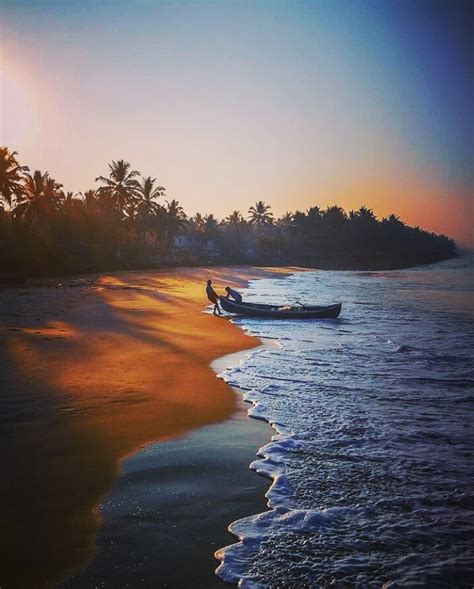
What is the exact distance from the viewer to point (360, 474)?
15.4ft

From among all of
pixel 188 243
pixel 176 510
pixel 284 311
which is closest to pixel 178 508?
pixel 176 510

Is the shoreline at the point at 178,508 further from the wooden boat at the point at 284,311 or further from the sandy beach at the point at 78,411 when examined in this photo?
the wooden boat at the point at 284,311

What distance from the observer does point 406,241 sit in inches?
4857

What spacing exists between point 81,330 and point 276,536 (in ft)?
35.1

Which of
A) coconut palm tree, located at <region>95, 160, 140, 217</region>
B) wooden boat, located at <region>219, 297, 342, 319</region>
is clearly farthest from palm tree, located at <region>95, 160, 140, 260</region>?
wooden boat, located at <region>219, 297, 342, 319</region>

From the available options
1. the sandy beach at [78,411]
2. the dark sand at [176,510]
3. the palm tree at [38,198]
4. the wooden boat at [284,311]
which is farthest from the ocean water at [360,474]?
the palm tree at [38,198]

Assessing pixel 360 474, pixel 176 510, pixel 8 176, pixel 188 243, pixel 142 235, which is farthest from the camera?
pixel 188 243

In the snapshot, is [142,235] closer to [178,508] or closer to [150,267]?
[150,267]

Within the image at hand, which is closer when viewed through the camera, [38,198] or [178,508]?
[178,508]

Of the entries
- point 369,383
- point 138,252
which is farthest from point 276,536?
point 138,252

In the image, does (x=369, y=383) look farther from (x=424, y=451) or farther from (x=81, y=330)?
(x=81, y=330)

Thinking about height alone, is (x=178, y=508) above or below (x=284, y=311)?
below

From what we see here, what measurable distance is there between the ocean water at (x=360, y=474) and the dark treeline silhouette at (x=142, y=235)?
88.7 ft

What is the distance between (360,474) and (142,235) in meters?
73.4
